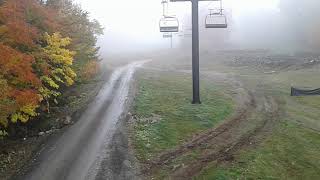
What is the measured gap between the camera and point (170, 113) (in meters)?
33.9

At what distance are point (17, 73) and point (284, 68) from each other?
54134 mm

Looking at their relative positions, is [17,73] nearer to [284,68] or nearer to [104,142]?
[104,142]

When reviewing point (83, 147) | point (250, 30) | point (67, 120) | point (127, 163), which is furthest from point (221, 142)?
point (250, 30)

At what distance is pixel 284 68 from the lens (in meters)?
71.1

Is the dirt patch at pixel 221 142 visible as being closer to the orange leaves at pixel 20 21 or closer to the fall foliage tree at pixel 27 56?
the fall foliage tree at pixel 27 56

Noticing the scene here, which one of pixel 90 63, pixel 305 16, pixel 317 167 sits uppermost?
pixel 305 16

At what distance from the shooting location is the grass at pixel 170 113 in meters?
27.2

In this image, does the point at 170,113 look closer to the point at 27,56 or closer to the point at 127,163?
the point at 127,163

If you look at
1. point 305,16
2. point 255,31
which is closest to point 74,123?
point 305,16

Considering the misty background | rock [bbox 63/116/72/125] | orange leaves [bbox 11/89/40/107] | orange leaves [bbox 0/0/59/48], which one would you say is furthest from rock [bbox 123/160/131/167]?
the misty background

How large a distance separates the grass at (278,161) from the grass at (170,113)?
4409mm

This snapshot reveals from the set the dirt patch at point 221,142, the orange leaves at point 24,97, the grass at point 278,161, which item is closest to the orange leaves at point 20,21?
the orange leaves at point 24,97

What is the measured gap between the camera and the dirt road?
23.2m

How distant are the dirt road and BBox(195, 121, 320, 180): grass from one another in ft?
20.8
